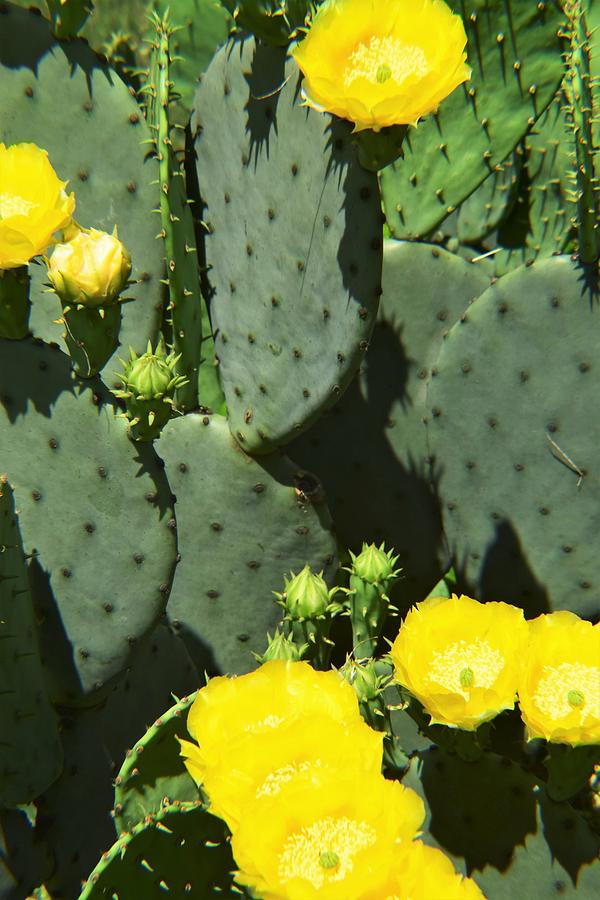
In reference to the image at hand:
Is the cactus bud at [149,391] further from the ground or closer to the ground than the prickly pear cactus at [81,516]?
further from the ground

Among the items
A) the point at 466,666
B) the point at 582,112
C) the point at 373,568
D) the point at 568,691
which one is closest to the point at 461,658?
the point at 466,666

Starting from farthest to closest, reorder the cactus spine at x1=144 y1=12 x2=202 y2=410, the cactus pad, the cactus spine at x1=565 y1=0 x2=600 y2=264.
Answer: the cactus pad, the cactus spine at x1=144 y1=12 x2=202 y2=410, the cactus spine at x1=565 y1=0 x2=600 y2=264

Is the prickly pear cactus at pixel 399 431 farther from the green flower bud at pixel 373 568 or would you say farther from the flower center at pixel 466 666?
the flower center at pixel 466 666

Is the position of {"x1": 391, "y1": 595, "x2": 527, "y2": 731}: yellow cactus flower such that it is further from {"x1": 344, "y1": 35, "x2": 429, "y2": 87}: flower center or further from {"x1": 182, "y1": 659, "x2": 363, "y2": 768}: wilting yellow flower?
{"x1": 344, "y1": 35, "x2": 429, "y2": 87}: flower center

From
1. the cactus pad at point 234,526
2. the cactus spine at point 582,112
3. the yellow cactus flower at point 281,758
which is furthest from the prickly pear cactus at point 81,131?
the yellow cactus flower at point 281,758

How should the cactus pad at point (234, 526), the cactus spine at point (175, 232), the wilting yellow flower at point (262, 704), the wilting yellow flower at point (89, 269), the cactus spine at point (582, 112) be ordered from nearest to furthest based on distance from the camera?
the wilting yellow flower at point (262, 704) < the wilting yellow flower at point (89, 269) < the cactus spine at point (582, 112) < the cactus spine at point (175, 232) < the cactus pad at point (234, 526)

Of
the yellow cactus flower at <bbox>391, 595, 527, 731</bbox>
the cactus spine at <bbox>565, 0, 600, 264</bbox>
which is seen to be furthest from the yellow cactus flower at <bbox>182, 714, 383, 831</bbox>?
the cactus spine at <bbox>565, 0, 600, 264</bbox>
